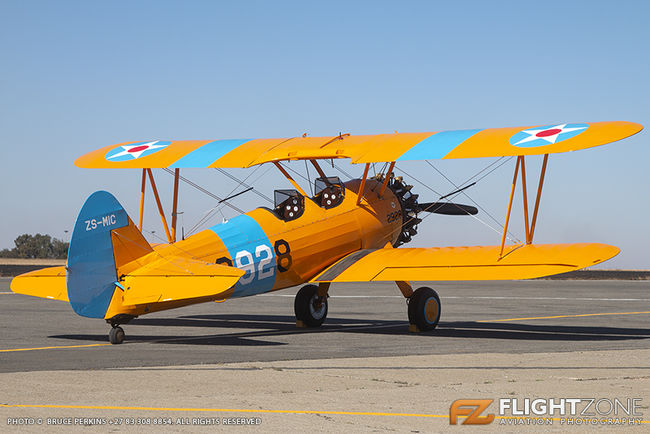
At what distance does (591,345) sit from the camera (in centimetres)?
1362

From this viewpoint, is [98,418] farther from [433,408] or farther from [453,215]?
[453,215]

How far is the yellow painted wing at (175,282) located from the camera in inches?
483

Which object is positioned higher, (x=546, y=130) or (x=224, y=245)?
(x=546, y=130)

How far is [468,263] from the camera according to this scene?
590 inches

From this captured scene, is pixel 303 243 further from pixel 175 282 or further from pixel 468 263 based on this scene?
pixel 175 282

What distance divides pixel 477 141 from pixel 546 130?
1.14 m

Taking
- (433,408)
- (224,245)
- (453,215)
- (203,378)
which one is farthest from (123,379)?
(453,215)

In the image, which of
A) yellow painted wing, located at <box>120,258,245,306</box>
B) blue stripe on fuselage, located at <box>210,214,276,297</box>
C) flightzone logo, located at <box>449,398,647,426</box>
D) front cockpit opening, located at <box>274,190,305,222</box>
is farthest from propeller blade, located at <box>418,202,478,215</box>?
flightzone logo, located at <box>449,398,647,426</box>

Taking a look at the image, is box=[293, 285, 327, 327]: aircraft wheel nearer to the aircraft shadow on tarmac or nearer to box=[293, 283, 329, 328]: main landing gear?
box=[293, 283, 329, 328]: main landing gear

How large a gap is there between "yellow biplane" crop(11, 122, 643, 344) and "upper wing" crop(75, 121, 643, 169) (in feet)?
0.09

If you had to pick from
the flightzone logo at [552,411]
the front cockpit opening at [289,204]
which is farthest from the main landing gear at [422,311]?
the flightzone logo at [552,411]

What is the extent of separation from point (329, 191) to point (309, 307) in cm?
221

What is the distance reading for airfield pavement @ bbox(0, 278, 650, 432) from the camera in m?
7.42

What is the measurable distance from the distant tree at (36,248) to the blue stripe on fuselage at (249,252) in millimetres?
61650
